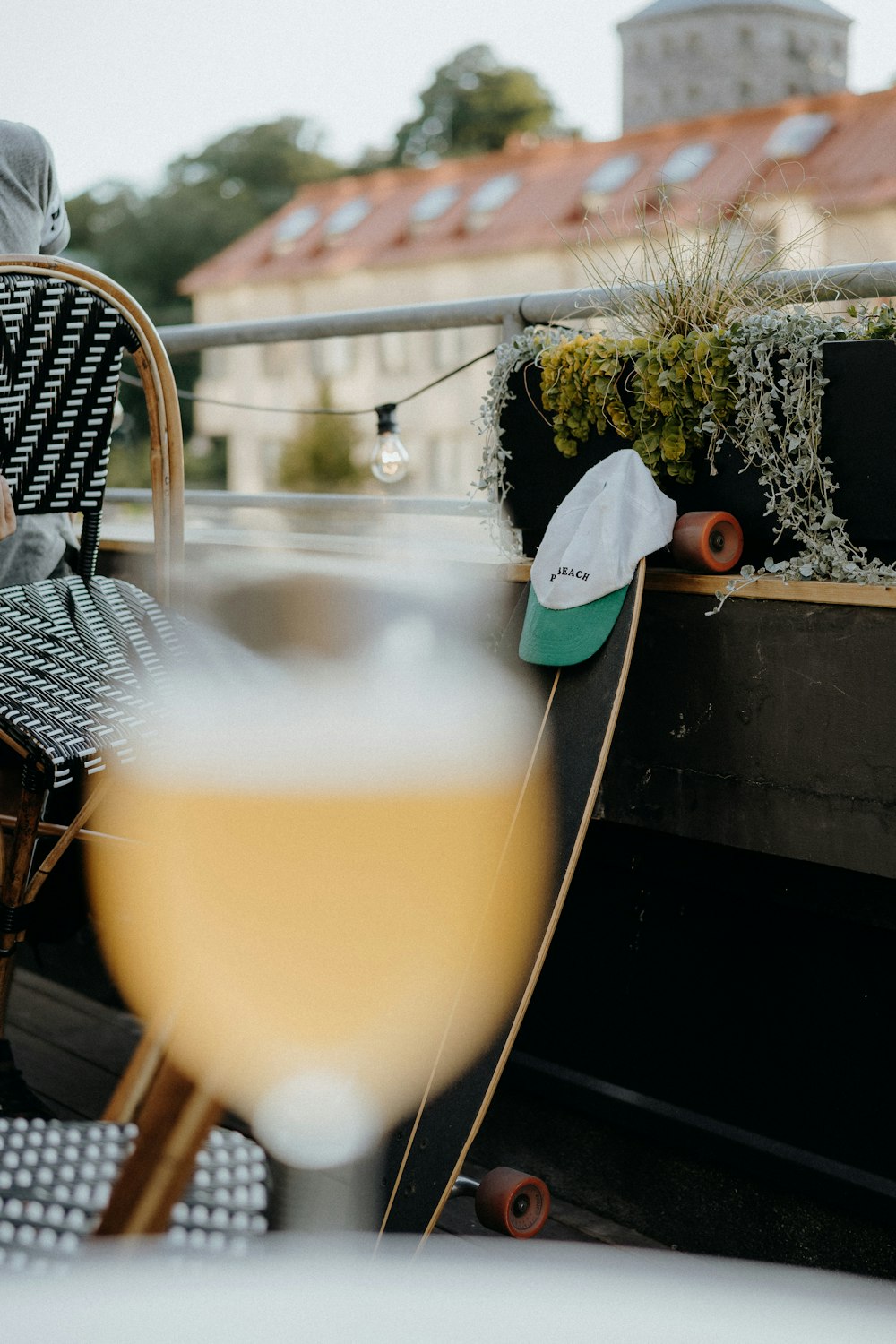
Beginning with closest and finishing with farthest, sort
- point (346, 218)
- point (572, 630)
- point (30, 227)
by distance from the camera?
point (572, 630)
point (30, 227)
point (346, 218)

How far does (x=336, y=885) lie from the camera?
162 cm

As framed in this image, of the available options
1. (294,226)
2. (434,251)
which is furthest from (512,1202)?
(294,226)

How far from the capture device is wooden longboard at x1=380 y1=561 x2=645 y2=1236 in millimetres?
1438

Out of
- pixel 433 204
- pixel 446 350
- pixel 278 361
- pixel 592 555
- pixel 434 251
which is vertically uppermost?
pixel 592 555

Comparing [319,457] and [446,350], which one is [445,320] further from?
[319,457]

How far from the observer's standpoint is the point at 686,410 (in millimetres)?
1613

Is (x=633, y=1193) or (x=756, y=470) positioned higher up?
(x=756, y=470)

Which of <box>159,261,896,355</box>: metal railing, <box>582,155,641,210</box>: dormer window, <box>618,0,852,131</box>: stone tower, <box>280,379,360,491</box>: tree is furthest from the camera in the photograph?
<box>618,0,852,131</box>: stone tower

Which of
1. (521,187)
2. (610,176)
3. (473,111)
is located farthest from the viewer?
(473,111)

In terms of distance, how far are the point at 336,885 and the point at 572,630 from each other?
399mm

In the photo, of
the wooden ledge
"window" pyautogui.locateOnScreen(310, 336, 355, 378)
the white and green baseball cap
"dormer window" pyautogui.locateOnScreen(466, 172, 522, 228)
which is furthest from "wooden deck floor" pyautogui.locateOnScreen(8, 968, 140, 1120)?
"dormer window" pyautogui.locateOnScreen(466, 172, 522, 228)

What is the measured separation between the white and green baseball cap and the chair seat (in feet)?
1.46

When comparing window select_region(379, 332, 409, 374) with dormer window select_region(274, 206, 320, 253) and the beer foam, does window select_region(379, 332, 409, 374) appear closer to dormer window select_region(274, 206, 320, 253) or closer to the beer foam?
dormer window select_region(274, 206, 320, 253)

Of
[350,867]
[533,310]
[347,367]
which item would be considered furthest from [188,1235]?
[347,367]
